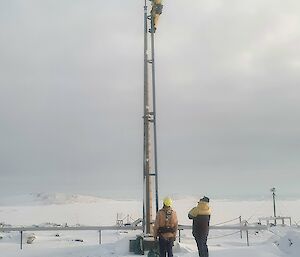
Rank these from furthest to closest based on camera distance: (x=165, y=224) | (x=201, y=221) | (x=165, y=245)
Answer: (x=201, y=221) < (x=165, y=245) < (x=165, y=224)

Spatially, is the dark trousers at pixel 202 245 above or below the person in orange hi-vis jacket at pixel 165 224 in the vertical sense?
below

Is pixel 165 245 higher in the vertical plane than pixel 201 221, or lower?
lower

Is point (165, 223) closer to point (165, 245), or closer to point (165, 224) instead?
point (165, 224)

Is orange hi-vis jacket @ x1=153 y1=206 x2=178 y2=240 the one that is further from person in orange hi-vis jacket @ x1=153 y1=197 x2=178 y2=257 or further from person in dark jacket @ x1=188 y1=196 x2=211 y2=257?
person in dark jacket @ x1=188 y1=196 x2=211 y2=257

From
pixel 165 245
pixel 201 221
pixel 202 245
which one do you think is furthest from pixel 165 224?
pixel 202 245

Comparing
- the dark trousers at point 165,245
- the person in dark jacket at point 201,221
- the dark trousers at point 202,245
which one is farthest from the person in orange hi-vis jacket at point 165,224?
the dark trousers at point 202,245

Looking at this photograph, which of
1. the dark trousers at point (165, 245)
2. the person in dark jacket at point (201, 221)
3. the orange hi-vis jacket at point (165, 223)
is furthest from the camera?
the person in dark jacket at point (201, 221)

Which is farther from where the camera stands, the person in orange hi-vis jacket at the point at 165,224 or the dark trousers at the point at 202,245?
the dark trousers at the point at 202,245

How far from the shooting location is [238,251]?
15281 mm

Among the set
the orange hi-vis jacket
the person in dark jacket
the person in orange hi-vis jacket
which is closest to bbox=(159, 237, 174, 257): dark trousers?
the person in orange hi-vis jacket

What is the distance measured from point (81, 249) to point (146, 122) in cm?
503

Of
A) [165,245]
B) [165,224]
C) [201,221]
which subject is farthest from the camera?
[201,221]

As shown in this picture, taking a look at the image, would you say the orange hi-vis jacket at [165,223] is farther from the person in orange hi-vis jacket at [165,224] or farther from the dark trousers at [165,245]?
the dark trousers at [165,245]

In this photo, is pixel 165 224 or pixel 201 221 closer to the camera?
pixel 165 224
